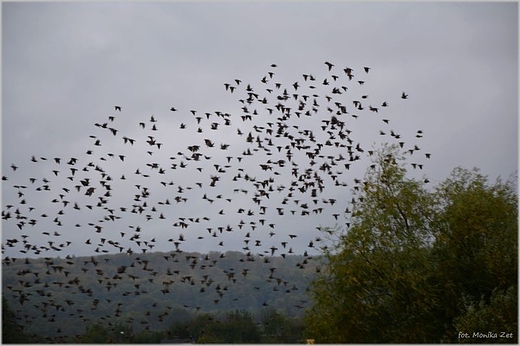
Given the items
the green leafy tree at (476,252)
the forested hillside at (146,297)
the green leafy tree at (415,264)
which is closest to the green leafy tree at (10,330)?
the forested hillside at (146,297)

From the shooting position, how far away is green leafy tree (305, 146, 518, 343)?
26.8 meters

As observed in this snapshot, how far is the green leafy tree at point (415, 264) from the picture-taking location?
26.8 metres

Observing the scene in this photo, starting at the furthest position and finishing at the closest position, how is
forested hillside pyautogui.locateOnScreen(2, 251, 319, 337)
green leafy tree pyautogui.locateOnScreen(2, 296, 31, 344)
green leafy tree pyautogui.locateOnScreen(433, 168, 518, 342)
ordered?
forested hillside pyautogui.locateOnScreen(2, 251, 319, 337) → green leafy tree pyautogui.locateOnScreen(2, 296, 31, 344) → green leafy tree pyautogui.locateOnScreen(433, 168, 518, 342)

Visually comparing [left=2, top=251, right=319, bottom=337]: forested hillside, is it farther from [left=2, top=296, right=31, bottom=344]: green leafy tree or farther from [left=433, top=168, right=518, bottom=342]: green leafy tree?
[left=433, top=168, right=518, bottom=342]: green leafy tree

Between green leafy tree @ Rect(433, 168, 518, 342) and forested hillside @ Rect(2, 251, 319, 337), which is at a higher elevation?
green leafy tree @ Rect(433, 168, 518, 342)

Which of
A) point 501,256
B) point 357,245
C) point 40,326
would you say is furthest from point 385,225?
point 40,326

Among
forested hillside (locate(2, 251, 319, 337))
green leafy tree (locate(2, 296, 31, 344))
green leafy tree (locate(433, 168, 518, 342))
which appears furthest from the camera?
forested hillside (locate(2, 251, 319, 337))

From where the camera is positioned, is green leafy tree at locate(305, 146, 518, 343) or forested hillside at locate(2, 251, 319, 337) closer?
green leafy tree at locate(305, 146, 518, 343)

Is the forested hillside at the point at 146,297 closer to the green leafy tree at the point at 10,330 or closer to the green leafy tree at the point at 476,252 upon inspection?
the green leafy tree at the point at 10,330

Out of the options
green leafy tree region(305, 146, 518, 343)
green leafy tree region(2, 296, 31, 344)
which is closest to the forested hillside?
green leafy tree region(2, 296, 31, 344)

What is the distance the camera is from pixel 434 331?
87.9ft

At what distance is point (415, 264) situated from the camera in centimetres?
2777

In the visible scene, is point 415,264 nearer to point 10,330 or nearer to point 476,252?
point 476,252

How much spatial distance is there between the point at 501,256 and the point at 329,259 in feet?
26.0
